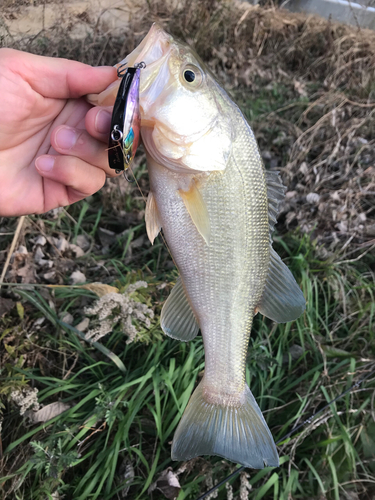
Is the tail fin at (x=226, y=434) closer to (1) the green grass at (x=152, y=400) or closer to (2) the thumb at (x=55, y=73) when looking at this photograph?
(1) the green grass at (x=152, y=400)

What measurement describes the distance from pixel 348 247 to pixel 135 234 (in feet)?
6.55

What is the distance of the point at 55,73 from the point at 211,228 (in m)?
1.00

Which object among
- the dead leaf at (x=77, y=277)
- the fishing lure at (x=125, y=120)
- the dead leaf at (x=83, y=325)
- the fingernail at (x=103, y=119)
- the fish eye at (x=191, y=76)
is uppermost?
the fish eye at (x=191, y=76)

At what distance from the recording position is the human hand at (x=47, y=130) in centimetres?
146

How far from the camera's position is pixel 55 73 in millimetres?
1499

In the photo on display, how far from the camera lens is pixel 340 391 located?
2406 millimetres

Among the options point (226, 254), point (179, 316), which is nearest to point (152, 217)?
point (226, 254)

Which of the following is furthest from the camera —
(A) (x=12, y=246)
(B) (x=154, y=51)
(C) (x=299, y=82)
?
(C) (x=299, y=82)

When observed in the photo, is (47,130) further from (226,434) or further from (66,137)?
(226,434)

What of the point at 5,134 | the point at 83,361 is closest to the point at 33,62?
the point at 5,134

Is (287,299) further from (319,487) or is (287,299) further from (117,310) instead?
(319,487)

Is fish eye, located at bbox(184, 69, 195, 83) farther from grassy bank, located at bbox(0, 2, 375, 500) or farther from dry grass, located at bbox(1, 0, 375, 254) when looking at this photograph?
dry grass, located at bbox(1, 0, 375, 254)

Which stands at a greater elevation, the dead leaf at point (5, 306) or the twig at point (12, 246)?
the twig at point (12, 246)

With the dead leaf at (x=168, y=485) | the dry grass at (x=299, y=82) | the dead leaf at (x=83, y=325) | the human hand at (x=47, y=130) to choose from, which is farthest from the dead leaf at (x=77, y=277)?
the dry grass at (x=299, y=82)
